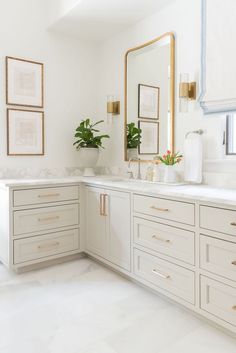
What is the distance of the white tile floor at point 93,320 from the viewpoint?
1697 mm

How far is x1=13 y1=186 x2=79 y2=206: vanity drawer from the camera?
8.64 ft

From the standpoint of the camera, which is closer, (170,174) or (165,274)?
(165,274)

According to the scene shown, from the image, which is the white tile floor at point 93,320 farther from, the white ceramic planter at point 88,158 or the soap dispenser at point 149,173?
the white ceramic planter at point 88,158

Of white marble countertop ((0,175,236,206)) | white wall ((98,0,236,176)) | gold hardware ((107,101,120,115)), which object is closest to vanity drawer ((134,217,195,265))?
white marble countertop ((0,175,236,206))

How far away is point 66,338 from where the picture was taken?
1769 mm

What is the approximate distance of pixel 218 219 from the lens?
1.77 metres

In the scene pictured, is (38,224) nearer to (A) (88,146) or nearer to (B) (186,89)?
(A) (88,146)

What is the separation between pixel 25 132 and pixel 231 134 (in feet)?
6.71

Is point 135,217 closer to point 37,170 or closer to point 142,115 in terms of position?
point 142,115

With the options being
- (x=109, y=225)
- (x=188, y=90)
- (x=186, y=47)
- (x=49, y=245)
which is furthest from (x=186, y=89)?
(x=49, y=245)

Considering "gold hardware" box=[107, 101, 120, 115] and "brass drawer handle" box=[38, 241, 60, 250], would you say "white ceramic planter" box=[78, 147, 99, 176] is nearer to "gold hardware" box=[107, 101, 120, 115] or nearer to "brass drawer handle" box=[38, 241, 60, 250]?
"gold hardware" box=[107, 101, 120, 115]

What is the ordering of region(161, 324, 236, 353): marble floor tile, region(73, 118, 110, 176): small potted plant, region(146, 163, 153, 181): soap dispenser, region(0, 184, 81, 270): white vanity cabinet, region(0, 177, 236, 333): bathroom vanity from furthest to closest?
region(73, 118, 110, 176): small potted plant, region(146, 163, 153, 181): soap dispenser, region(0, 184, 81, 270): white vanity cabinet, region(0, 177, 236, 333): bathroom vanity, region(161, 324, 236, 353): marble floor tile

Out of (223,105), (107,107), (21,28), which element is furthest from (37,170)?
(223,105)

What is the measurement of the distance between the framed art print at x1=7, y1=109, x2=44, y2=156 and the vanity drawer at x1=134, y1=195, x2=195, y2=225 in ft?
4.74
